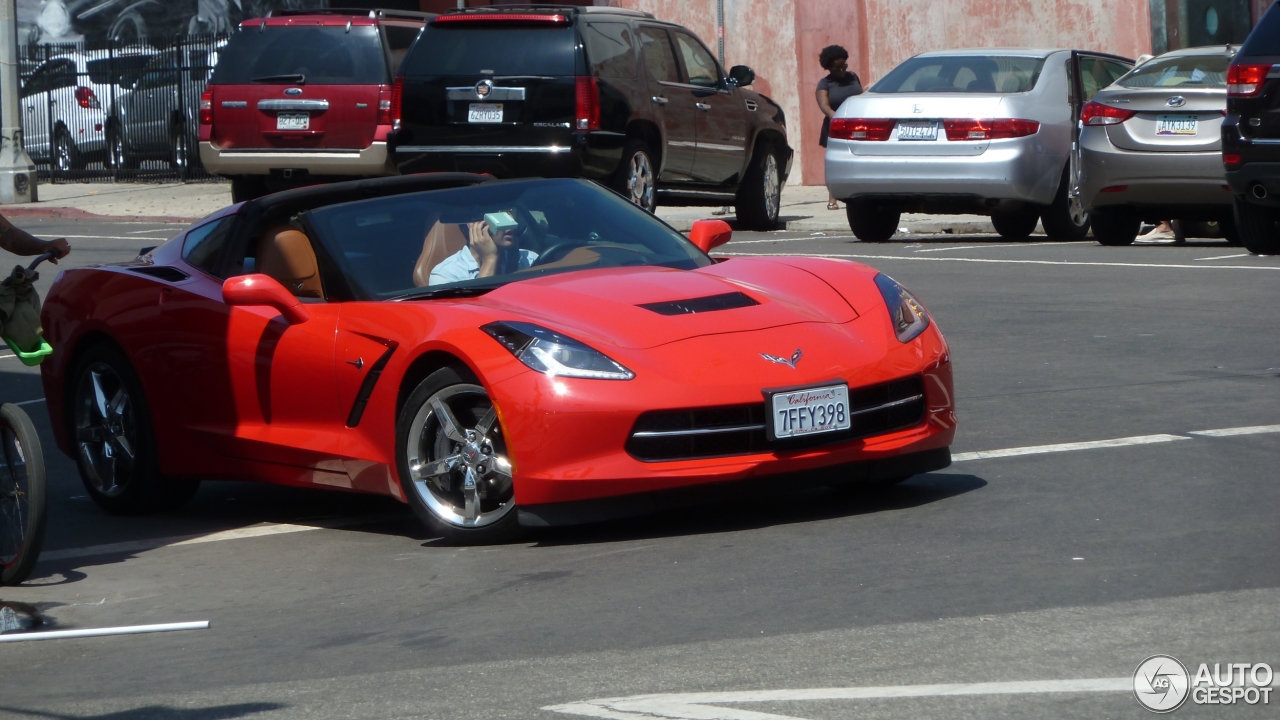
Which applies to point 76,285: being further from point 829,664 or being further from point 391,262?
point 829,664

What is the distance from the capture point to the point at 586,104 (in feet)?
54.8

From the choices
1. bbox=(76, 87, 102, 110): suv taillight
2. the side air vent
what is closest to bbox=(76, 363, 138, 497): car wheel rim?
the side air vent

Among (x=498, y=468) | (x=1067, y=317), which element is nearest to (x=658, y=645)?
(x=498, y=468)

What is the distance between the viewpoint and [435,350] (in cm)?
638

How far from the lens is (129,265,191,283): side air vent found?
7.72 metres

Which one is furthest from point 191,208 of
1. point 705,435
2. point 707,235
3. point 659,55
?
point 705,435

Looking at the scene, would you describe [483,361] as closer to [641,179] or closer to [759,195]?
[641,179]

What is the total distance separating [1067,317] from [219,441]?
5664 millimetres

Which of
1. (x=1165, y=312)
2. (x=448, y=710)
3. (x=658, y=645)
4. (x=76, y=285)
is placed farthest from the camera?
(x=1165, y=312)

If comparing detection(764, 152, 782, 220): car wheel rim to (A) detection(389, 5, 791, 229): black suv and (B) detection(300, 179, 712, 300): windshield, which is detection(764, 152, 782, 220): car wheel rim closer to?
(A) detection(389, 5, 791, 229): black suv

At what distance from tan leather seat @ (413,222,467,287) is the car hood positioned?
1.43 ft

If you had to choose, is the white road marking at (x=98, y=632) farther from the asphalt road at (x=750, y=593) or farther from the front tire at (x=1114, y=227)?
the front tire at (x=1114, y=227)

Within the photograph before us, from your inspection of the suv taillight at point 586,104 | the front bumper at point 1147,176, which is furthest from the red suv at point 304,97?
the front bumper at point 1147,176

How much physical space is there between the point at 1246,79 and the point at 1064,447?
22.5 feet
